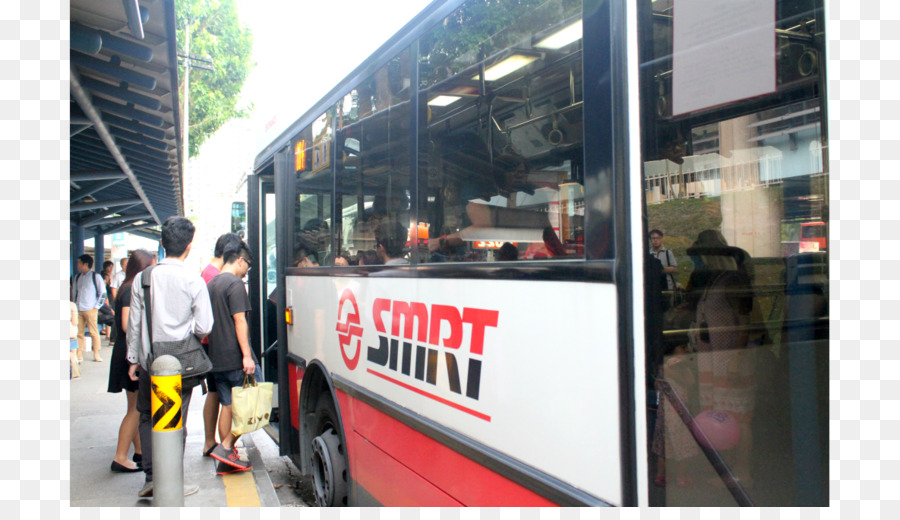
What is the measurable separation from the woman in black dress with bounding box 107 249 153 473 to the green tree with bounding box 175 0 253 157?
19610 millimetres

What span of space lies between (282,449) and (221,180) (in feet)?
169

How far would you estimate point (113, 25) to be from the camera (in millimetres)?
4828

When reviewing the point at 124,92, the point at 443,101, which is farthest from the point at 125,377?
the point at 443,101

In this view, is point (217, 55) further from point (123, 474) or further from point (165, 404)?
point (165, 404)

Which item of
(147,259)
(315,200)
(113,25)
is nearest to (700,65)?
(315,200)

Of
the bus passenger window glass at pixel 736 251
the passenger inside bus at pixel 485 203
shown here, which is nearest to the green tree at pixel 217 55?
the passenger inside bus at pixel 485 203

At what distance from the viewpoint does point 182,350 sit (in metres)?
4.32

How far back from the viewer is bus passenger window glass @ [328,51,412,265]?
10.4 feet

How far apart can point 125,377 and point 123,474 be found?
0.82m

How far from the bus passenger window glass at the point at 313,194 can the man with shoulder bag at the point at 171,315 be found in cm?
76

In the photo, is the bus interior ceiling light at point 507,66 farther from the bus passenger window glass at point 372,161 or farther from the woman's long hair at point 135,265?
the woman's long hair at point 135,265

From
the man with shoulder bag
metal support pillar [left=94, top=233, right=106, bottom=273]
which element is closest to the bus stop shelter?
the man with shoulder bag

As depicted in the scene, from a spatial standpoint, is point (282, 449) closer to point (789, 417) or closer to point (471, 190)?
point (471, 190)

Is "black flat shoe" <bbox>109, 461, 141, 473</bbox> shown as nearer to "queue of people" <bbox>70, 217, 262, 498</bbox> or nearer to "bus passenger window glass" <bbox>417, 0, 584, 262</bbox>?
"queue of people" <bbox>70, 217, 262, 498</bbox>
